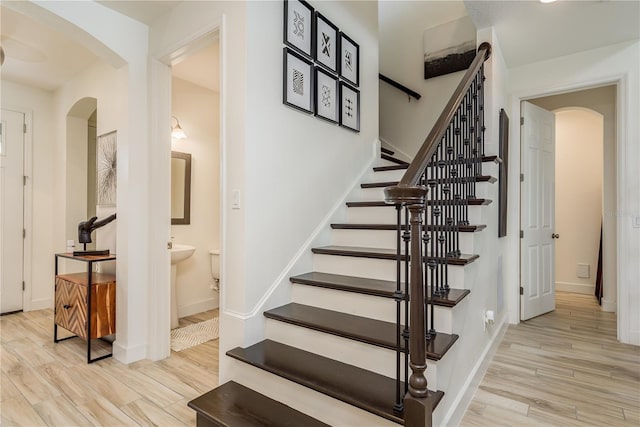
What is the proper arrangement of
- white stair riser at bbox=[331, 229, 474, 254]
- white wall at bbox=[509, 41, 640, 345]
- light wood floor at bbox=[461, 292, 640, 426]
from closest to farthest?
light wood floor at bbox=[461, 292, 640, 426]
white stair riser at bbox=[331, 229, 474, 254]
white wall at bbox=[509, 41, 640, 345]

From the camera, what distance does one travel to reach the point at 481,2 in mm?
2580

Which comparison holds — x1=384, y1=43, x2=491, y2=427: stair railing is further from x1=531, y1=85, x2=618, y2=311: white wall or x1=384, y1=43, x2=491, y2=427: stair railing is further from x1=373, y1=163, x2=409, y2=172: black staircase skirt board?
x1=531, y1=85, x2=618, y2=311: white wall

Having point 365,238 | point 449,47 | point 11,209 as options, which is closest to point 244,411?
point 365,238

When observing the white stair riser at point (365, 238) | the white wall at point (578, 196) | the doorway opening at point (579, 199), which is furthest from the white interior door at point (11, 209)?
the white wall at point (578, 196)

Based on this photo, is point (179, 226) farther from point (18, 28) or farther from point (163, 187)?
point (18, 28)

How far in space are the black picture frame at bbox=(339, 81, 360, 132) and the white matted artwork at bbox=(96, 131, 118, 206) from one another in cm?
197

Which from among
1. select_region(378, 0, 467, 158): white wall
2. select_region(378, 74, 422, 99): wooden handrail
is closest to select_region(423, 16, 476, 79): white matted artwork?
select_region(378, 0, 467, 158): white wall

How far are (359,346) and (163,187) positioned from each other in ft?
6.48

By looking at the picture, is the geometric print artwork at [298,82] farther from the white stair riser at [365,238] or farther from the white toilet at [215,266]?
the white toilet at [215,266]

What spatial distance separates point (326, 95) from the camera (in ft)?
8.88

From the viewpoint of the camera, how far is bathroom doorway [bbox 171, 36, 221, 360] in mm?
3727

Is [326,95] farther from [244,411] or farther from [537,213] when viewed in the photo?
[537,213]

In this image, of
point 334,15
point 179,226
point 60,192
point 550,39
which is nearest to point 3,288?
point 60,192

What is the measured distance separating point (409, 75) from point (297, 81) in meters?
2.43
